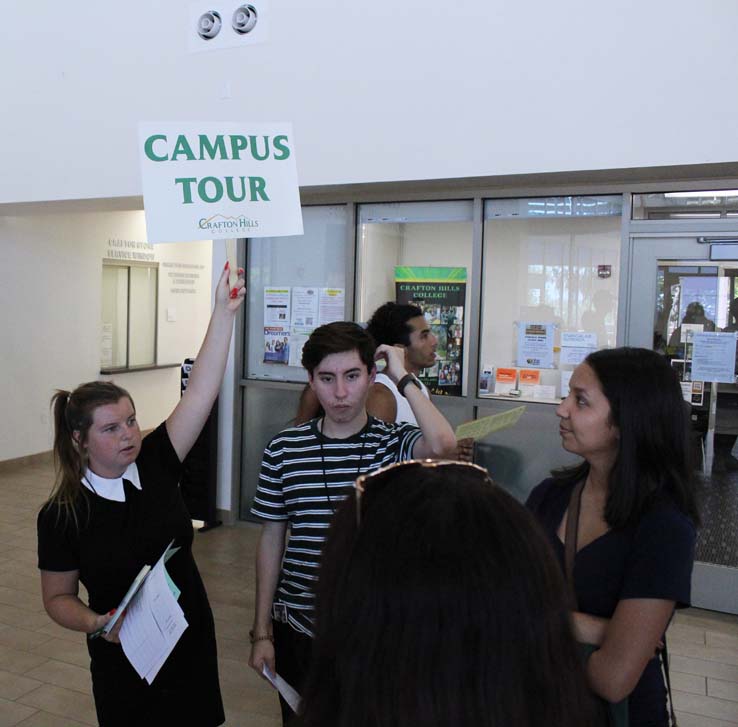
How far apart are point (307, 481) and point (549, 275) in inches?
130

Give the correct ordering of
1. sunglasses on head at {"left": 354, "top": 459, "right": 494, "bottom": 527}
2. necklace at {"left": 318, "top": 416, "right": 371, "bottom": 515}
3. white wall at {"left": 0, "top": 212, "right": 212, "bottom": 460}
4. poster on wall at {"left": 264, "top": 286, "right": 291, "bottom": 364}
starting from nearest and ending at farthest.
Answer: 1. sunglasses on head at {"left": 354, "top": 459, "right": 494, "bottom": 527}
2. necklace at {"left": 318, "top": 416, "right": 371, "bottom": 515}
3. poster on wall at {"left": 264, "top": 286, "right": 291, "bottom": 364}
4. white wall at {"left": 0, "top": 212, "right": 212, "bottom": 460}

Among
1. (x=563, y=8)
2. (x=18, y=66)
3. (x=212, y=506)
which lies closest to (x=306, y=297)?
(x=212, y=506)

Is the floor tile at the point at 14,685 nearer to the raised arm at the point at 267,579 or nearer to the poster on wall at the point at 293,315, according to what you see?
the raised arm at the point at 267,579

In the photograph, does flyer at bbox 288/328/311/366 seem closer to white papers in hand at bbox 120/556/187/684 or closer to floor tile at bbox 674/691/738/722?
floor tile at bbox 674/691/738/722

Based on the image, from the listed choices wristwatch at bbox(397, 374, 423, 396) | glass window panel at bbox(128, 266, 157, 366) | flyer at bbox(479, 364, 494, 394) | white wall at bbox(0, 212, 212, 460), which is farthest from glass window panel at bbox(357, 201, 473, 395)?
glass window panel at bbox(128, 266, 157, 366)

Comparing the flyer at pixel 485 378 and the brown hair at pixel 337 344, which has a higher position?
the brown hair at pixel 337 344

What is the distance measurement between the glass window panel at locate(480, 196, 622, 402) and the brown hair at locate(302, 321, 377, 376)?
2.93 m

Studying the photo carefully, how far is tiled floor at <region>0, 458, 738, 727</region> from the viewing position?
3.42 meters

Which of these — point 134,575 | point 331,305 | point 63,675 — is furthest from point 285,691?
point 331,305

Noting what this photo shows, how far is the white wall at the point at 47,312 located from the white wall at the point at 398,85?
6.47ft

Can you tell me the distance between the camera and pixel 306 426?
2225mm

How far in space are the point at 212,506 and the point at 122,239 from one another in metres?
4.85

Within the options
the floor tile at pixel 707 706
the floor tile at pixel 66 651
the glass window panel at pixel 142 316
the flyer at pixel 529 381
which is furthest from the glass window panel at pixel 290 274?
the glass window panel at pixel 142 316

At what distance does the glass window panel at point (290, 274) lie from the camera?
5.75 metres
